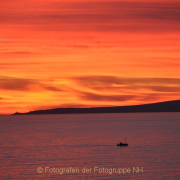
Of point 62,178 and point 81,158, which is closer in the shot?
point 62,178

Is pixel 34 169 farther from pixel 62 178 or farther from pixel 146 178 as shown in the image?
pixel 146 178

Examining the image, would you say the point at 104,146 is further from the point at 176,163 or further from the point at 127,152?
the point at 176,163

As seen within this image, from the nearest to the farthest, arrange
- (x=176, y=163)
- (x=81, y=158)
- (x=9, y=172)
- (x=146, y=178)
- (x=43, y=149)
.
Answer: (x=146, y=178) → (x=9, y=172) → (x=176, y=163) → (x=81, y=158) → (x=43, y=149)

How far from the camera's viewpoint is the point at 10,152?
11106 cm

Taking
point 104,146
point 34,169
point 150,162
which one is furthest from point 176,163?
point 104,146

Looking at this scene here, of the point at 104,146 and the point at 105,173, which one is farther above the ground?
the point at 104,146

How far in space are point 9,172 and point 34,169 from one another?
18.0 feet

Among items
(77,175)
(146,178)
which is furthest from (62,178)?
(146,178)

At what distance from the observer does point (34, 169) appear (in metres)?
82.9

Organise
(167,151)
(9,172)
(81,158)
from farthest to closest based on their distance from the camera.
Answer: (167,151), (81,158), (9,172)

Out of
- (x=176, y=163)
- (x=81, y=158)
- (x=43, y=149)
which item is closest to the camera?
(x=176, y=163)

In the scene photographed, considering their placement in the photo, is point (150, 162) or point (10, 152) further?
point (10, 152)

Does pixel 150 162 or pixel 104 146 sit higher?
pixel 104 146

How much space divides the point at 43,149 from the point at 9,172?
37030 mm
